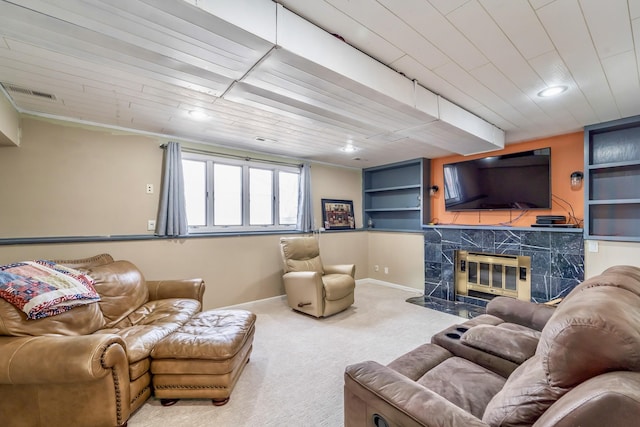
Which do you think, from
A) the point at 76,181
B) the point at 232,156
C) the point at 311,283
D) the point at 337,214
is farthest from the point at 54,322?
the point at 337,214

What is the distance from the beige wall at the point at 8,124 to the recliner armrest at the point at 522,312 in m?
4.23

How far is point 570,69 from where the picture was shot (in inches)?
78.5

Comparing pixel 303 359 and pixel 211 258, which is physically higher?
pixel 211 258

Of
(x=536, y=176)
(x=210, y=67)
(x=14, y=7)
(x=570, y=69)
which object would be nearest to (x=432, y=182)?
(x=536, y=176)

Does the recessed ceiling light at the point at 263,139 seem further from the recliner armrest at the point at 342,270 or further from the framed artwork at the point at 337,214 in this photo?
the recliner armrest at the point at 342,270

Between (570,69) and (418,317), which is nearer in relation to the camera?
(570,69)

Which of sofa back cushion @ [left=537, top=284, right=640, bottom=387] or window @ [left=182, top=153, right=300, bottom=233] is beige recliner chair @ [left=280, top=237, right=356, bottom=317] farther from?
sofa back cushion @ [left=537, top=284, right=640, bottom=387]

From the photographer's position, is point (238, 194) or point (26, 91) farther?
point (238, 194)

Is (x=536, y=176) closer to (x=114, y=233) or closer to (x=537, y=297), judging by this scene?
(x=537, y=297)

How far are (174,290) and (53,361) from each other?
4.56 feet

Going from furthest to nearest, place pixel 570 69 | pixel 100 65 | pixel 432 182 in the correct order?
1. pixel 432 182
2. pixel 570 69
3. pixel 100 65

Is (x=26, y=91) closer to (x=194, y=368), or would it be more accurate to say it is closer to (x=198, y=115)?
(x=198, y=115)

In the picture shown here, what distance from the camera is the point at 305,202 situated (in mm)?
4605

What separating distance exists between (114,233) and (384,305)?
3562 millimetres
